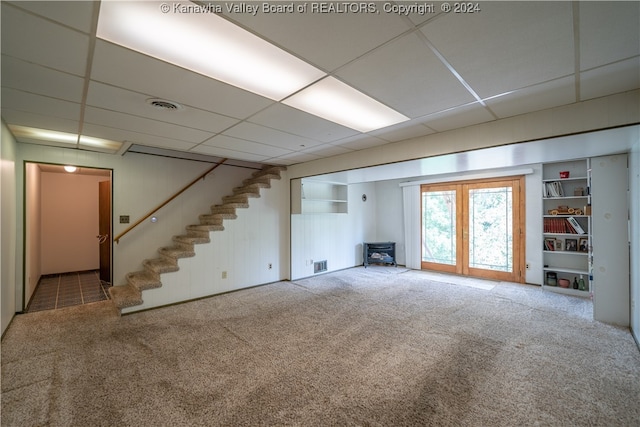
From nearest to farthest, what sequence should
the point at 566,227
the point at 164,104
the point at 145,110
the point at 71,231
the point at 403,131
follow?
the point at 164,104 < the point at 145,110 < the point at 403,131 < the point at 566,227 < the point at 71,231

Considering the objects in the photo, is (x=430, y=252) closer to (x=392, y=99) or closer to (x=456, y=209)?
(x=456, y=209)

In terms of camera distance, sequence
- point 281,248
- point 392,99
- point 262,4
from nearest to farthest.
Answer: point 262,4 < point 392,99 < point 281,248

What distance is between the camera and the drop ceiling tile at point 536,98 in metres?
2.12

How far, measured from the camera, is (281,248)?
5.73m

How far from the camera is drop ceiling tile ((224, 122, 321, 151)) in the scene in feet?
10.4

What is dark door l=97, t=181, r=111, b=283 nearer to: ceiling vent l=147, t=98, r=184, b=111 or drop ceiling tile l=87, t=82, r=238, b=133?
drop ceiling tile l=87, t=82, r=238, b=133

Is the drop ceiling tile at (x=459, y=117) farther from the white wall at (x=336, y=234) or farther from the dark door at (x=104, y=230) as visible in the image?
the dark door at (x=104, y=230)

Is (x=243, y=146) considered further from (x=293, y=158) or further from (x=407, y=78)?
(x=407, y=78)

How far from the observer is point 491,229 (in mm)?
5770

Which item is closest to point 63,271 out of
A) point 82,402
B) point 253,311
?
point 253,311

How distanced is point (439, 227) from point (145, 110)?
6168 millimetres

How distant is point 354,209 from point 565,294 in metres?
4.47

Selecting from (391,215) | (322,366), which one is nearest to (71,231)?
(322,366)

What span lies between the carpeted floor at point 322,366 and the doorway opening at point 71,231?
1973 mm
